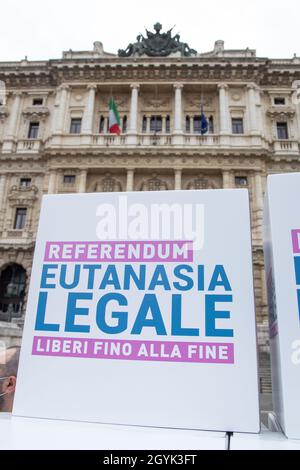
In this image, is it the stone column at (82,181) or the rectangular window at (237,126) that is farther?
the rectangular window at (237,126)

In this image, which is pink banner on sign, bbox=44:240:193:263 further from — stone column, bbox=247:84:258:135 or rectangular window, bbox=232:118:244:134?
rectangular window, bbox=232:118:244:134

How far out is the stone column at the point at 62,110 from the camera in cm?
2198

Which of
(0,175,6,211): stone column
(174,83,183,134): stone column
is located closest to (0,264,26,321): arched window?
(0,175,6,211): stone column

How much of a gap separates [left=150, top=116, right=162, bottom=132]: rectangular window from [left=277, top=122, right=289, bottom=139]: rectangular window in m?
8.20

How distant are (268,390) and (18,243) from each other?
1581cm

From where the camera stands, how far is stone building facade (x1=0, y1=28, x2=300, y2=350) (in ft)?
67.3

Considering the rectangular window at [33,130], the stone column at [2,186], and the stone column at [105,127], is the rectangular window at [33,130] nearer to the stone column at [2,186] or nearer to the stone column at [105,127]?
the stone column at [2,186]

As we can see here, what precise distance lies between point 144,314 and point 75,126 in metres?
22.9

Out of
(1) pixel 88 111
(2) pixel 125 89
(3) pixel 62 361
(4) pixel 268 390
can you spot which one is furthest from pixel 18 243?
(3) pixel 62 361

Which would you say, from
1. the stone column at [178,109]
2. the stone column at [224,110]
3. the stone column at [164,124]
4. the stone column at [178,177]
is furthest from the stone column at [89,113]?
the stone column at [224,110]

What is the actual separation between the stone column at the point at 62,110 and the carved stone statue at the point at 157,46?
5.37m

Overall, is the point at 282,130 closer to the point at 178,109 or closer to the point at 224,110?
the point at 224,110

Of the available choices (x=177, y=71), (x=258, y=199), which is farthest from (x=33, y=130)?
(x=258, y=199)
